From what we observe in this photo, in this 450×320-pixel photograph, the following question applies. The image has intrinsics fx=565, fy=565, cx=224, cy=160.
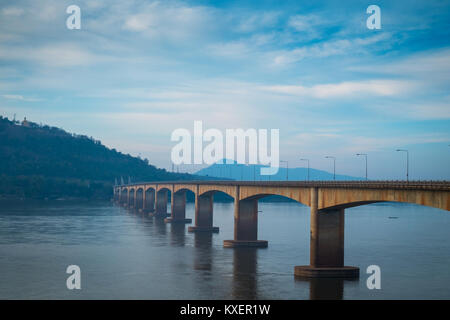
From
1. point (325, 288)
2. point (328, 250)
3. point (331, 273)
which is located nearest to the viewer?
point (325, 288)

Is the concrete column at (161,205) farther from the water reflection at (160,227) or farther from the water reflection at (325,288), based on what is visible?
the water reflection at (325,288)

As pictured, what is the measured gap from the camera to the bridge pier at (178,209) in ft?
412

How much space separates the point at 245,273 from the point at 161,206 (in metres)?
93.7

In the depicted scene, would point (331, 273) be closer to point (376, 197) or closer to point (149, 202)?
point (376, 197)

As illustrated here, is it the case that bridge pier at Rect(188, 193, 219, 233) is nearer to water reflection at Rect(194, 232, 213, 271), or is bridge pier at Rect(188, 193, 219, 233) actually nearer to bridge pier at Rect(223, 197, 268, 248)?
water reflection at Rect(194, 232, 213, 271)

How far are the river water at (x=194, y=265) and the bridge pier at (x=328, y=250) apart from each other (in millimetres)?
1643

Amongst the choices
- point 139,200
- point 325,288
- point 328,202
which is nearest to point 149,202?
point 139,200

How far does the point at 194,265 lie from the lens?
204 ft

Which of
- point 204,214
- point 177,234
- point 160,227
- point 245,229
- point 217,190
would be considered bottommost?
point 177,234

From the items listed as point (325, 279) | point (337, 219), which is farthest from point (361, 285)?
point (337, 219)

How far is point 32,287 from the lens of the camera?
48.2 m
